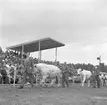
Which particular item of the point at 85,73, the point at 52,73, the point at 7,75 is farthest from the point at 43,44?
the point at 52,73

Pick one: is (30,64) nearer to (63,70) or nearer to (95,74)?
(63,70)

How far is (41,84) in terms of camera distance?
17.3m

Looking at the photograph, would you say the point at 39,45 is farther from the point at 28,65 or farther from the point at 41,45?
the point at 28,65

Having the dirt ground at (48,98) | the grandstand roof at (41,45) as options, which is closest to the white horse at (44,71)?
the dirt ground at (48,98)

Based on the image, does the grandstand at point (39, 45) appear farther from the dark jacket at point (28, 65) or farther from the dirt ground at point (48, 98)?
the dirt ground at point (48, 98)

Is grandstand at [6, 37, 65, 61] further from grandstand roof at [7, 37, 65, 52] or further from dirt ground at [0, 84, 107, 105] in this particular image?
dirt ground at [0, 84, 107, 105]

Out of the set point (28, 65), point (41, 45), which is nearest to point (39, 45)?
point (41, 45)

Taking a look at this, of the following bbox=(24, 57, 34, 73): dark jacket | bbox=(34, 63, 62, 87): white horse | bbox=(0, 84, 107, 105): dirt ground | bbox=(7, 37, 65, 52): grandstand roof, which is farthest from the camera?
bbox=(7, 37, 65, 52): grandstand roof

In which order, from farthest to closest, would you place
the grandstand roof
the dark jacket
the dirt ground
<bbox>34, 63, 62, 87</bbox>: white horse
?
1. the grandstand roof
2. <bbox>34, 63, 62, 87</bbox>: white horse
3. the dark jacket
4. the dirt ground

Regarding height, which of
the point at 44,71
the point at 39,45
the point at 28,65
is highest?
the point at 39,45

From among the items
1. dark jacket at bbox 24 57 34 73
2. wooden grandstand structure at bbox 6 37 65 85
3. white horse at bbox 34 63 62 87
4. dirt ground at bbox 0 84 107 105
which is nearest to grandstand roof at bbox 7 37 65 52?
wooden grandstand structure at bbox 6 37 65 85

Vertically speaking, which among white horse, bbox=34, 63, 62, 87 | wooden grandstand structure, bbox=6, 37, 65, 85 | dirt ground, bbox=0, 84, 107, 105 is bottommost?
dirt ground, bbox=0, 84, 107, 105

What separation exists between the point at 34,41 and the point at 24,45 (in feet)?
7.01

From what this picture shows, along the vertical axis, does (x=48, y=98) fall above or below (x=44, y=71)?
below
